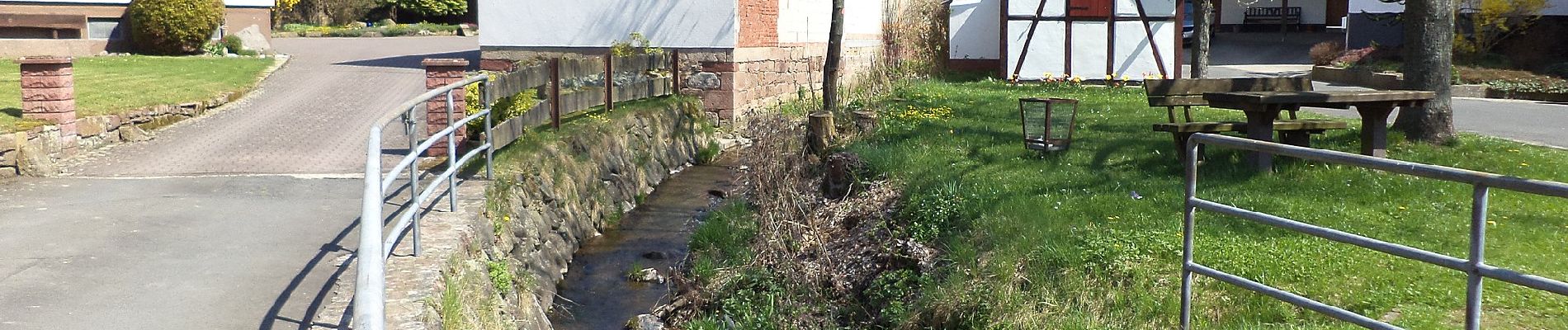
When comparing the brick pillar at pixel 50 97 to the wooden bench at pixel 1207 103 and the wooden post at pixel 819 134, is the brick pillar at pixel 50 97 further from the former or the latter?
the wooden bench at pixel 1207 103

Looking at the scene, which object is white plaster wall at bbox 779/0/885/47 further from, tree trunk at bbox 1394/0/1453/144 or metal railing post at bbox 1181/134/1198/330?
metal railing post at bbox 1181/134/1198/330

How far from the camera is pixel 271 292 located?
573 cm

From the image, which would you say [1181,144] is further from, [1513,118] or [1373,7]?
[1373,7]

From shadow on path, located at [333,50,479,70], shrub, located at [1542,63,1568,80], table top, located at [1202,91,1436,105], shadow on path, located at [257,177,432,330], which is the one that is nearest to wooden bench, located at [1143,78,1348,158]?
table top, located at [1202,91,1436,105]

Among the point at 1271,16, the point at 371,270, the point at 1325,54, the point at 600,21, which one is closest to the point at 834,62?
the point at 600,21

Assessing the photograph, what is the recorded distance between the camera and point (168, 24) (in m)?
23.2

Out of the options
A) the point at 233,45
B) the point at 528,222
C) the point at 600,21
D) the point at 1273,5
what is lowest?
the point at 528,222

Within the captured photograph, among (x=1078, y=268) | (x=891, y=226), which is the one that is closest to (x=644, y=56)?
(x=891, y=226)

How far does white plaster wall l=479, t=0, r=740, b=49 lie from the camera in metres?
17.8

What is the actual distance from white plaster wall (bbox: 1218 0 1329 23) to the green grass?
104ft

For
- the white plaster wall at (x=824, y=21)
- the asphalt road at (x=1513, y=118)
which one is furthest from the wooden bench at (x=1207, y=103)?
the white plaster wall at (x=824, y=21)

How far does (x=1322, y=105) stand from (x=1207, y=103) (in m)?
1.00

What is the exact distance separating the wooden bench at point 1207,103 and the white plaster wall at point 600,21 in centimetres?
904

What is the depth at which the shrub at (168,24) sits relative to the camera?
23.2 meters
